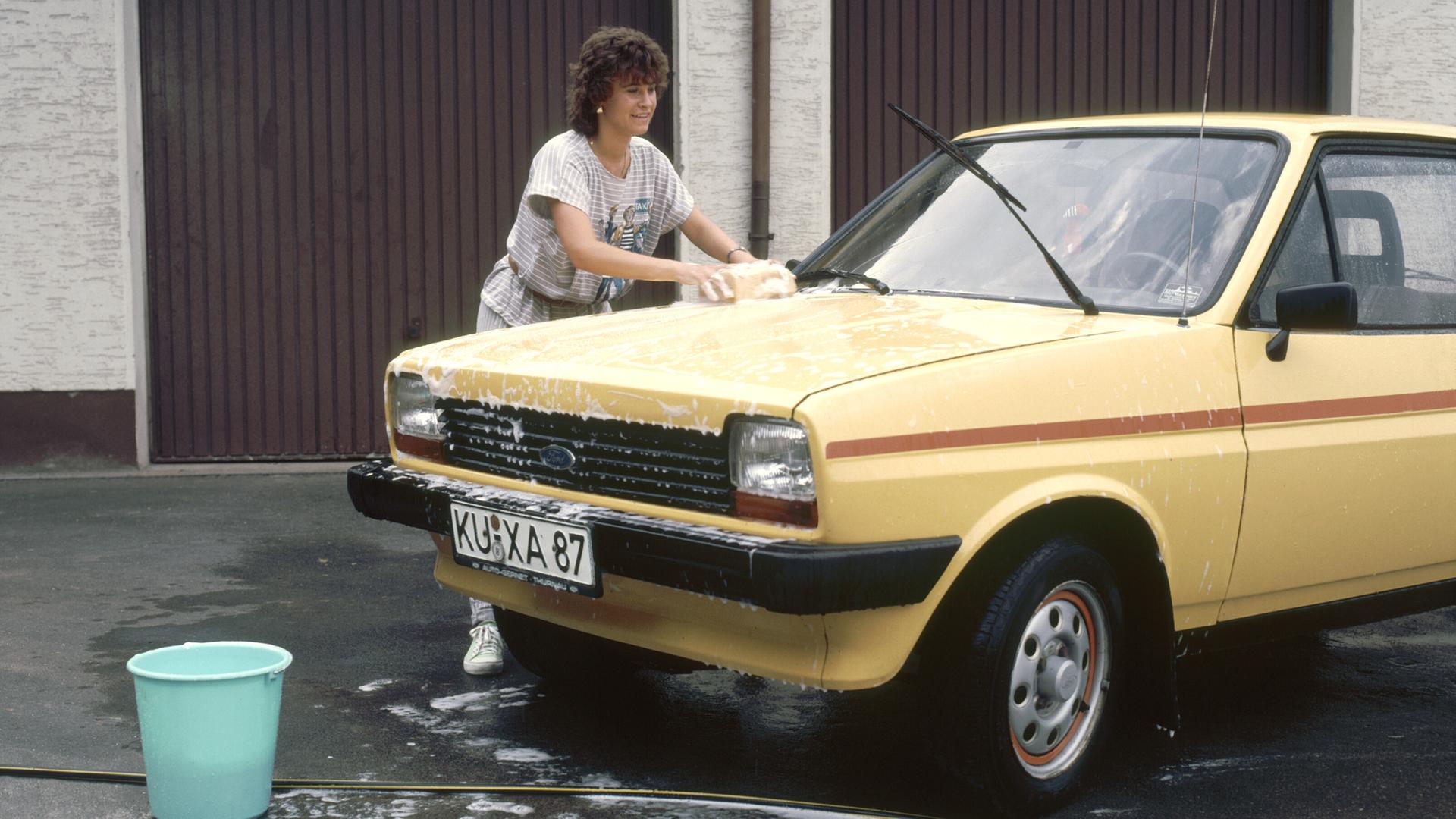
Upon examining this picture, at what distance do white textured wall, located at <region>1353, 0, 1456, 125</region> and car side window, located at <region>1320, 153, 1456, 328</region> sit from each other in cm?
561

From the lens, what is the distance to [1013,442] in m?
3.46

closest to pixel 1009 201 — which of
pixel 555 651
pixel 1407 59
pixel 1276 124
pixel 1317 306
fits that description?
pixel 1276 124

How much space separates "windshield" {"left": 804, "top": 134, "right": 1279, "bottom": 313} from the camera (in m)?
4.07

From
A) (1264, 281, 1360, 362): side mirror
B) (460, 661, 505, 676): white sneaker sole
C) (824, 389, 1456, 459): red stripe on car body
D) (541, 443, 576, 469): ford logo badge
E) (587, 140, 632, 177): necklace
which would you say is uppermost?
(587, 140, 632, 177): necklace

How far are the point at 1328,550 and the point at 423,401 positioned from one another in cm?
229

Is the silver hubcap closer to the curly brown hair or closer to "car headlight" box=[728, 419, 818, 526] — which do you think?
"car headlight" box=[728, 419, 818, 526]

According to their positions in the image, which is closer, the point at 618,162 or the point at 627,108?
the point at 627,108

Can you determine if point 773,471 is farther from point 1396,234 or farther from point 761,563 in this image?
point 1396,234

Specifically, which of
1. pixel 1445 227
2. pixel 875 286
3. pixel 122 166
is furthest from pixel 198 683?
pixel 122 166

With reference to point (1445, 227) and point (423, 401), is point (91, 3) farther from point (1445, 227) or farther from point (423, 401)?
point (1445, 227)

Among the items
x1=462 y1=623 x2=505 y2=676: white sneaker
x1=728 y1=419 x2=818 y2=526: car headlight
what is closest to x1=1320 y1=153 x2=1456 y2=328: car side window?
x1=728 y1=419 x2=818 y2=526: car headlight

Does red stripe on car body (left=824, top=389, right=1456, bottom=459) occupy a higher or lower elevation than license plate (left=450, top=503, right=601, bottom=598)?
higher

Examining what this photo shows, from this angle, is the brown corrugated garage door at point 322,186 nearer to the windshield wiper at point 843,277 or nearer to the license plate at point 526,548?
the windshield wiper at point 843,277

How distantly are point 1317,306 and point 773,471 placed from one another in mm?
1464
